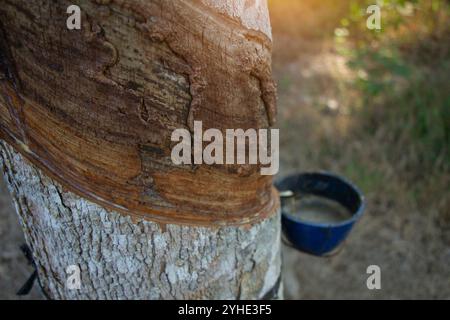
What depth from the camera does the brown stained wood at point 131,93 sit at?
1033mm

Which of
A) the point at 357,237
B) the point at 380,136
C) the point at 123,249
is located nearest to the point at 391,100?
the point at 380,136

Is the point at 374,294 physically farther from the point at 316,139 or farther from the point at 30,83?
the point at 30,83

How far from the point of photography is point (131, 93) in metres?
1.09

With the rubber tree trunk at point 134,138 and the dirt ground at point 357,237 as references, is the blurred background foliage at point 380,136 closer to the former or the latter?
the dirt ground at point 357,237

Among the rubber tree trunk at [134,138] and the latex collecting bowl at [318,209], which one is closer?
the rubber tree trunk at [134,138]

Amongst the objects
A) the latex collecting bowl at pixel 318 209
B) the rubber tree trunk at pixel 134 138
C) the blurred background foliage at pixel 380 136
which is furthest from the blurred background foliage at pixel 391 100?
the rubber tree trunk at pixel 134 138

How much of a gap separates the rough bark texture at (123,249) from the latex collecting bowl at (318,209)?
47 centimetres

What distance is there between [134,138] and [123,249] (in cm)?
40

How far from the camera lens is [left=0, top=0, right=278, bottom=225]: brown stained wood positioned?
103 centimetres

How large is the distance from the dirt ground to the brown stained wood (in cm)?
132

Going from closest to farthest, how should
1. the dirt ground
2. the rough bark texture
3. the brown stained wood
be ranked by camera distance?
the brown stained wood < the rough bark texture < the dirt ground

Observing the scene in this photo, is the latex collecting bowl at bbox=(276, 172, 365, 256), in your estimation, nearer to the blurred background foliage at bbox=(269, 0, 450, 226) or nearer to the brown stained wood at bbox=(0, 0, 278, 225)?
the brown stained wood at bbox=(0, 0, 278, 225)

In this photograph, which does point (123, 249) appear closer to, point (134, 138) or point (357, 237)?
point (134, 138)

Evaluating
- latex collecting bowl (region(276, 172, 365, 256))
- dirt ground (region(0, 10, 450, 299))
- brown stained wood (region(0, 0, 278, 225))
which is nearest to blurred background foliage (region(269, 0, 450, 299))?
dirt ground (region(0, 10, 450, 299))
